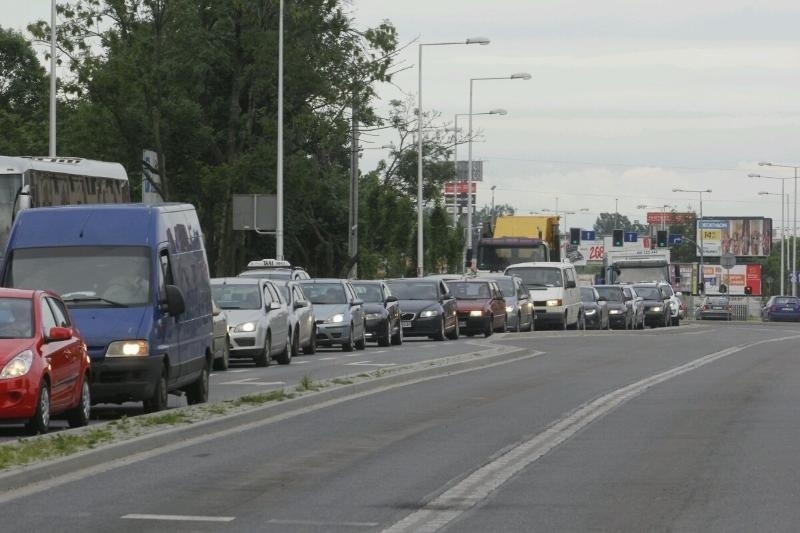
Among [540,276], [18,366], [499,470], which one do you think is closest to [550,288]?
[540,276]

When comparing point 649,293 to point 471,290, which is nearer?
point 471,290

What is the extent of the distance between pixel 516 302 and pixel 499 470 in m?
41.5

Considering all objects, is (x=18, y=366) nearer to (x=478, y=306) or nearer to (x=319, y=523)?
(x=319, y=523)

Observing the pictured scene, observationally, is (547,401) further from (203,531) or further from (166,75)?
(166,75)

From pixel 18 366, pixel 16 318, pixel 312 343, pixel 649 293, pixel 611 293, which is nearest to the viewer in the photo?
pixel 18 366

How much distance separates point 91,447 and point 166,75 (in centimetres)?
4386

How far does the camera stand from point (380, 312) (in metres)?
43.6

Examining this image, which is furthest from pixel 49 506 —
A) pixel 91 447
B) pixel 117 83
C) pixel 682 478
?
pixel 117 83

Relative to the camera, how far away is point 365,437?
56.9 ft

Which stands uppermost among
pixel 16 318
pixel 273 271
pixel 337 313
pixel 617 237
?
pixel 617 237

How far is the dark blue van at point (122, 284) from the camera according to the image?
19562 mm

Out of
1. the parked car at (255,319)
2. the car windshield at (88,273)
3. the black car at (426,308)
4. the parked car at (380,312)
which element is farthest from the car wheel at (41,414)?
the black car at (426,308)

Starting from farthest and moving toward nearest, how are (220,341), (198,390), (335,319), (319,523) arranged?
1. (335,319)
2. (220,341)
3. (198,390)
4. (319,523)

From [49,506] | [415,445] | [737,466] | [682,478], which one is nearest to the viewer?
[49,506]
